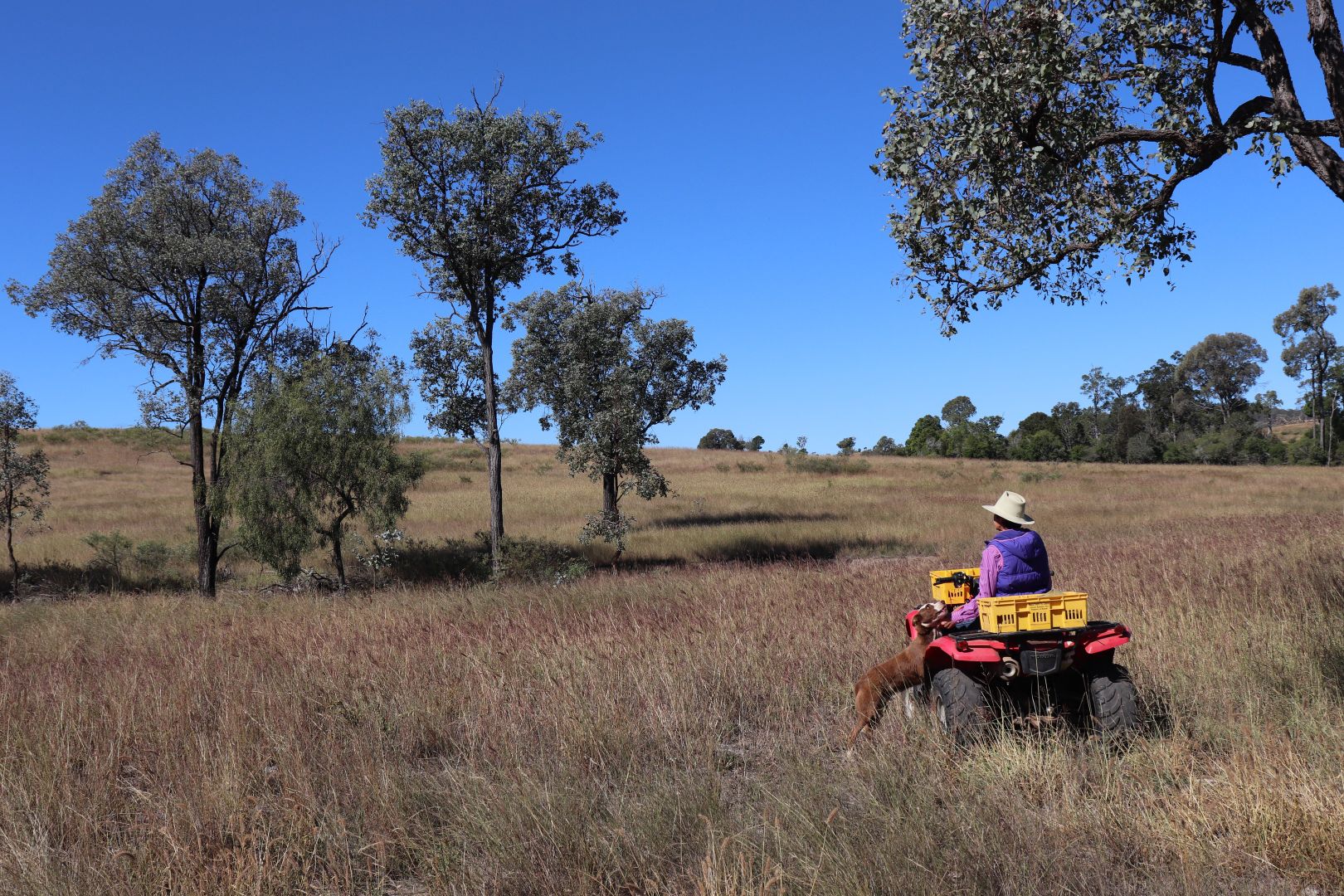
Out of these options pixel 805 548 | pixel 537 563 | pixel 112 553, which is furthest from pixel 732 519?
pixel 112 553

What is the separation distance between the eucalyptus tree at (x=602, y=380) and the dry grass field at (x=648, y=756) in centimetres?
1285

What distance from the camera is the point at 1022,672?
5484mm

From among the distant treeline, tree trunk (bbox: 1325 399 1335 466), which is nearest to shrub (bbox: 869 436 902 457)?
the distant treeline

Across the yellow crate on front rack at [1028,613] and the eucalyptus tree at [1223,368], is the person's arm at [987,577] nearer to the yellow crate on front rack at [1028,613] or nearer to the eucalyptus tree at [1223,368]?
the yellow crate on front rack at [1028,613]

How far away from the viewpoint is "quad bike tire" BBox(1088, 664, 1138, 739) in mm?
5434

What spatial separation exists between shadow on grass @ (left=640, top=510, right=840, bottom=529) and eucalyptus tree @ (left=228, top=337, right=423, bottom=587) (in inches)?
562

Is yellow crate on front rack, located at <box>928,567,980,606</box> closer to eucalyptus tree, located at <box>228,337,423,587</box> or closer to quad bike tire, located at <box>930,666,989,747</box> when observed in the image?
quad bike tire, located at <box>930,666,989,747</box>

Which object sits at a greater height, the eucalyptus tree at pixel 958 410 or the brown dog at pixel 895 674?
the eucalyptus tree at pixel 958 410

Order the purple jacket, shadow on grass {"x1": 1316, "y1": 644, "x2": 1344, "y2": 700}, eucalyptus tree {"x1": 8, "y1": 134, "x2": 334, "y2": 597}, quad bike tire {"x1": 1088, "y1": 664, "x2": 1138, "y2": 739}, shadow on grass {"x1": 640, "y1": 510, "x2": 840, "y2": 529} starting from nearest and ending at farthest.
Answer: quad bike tire {"x1": 1088, "y1": 664, "x2": 1138, "y2": 739} < the purple jacket < shadow on grass {"x1": 1316, "y1": 644, "x2": 1344, "y2": 700} < eucalyptus tree {"x1": 8, "y1": 134, "x2": 334, "y2": 597} < shadow on grass {"x1": 640, "y1": 510, "x2": 840, "y2": 529}

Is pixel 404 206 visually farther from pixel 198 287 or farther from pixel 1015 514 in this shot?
pixel 1015 514

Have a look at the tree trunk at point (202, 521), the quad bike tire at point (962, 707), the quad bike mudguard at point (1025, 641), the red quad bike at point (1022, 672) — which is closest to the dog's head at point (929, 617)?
the red quad bike at point (1022, 672)

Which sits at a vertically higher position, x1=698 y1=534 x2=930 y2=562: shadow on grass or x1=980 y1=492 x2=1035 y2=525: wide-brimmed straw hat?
x1=980 y1=492 x2=1035 y2=525: wide-brimmed straw hat

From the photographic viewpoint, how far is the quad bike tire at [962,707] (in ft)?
17.9

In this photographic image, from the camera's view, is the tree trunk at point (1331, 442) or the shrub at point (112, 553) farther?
the tree trunk at point (1331, 442)
